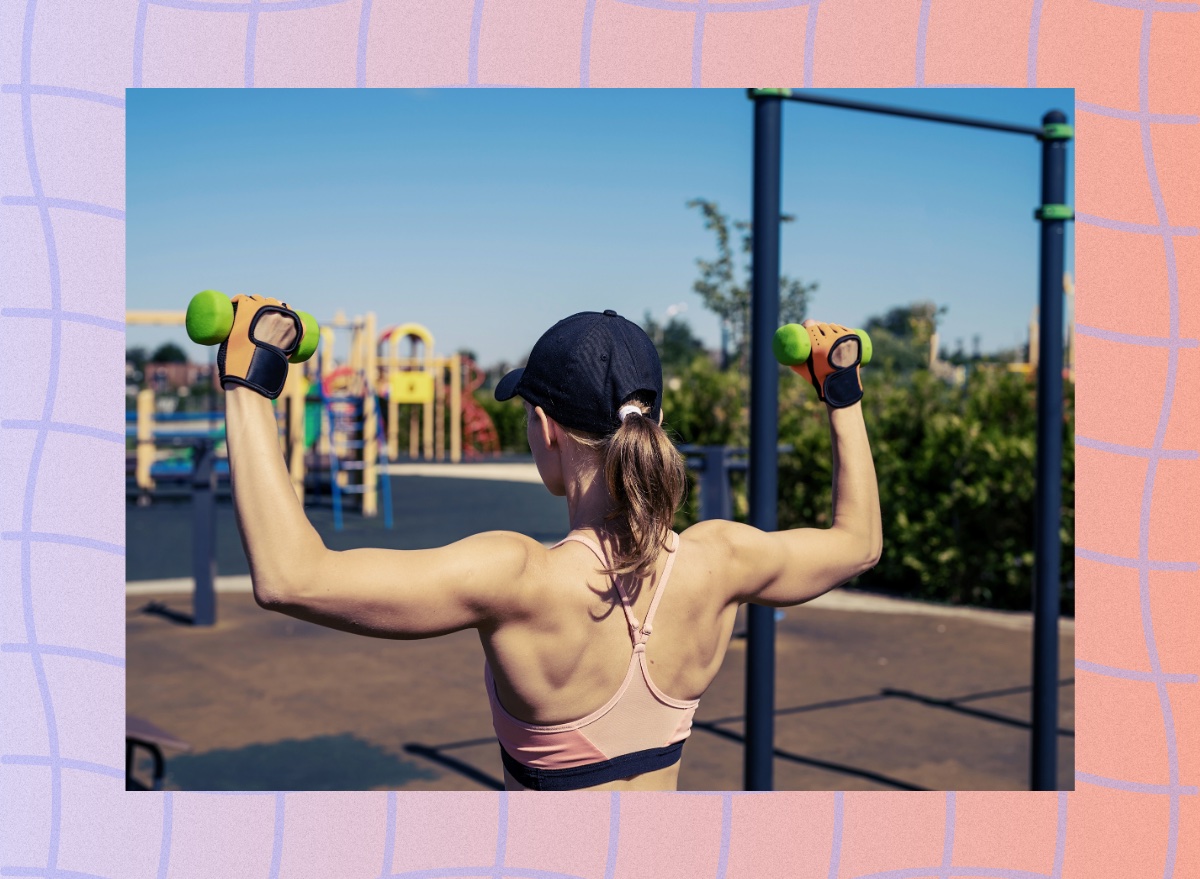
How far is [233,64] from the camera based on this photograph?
2.42 meters

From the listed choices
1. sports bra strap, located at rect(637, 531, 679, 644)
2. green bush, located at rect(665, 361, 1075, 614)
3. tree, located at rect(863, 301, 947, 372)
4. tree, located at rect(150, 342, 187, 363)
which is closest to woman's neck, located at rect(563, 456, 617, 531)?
sports bra strap, located at rect(637, 531, 679, 644)

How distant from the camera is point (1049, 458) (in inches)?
141

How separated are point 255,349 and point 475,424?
2642 centimetres

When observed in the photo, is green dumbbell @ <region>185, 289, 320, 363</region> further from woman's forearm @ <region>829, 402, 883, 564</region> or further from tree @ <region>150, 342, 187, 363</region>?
tree @ <region>150, 342, 187, 363</region>

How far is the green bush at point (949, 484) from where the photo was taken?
8492 mm

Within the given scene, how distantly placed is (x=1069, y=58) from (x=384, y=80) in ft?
4.98

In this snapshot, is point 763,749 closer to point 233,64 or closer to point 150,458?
point 233,64

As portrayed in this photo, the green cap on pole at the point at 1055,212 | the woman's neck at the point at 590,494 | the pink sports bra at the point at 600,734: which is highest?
the green cap on pole at the point at 1055,212

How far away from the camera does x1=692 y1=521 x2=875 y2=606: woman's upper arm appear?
178 cm

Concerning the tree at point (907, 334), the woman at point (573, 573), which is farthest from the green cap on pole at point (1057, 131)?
the tree at point (907, 334)

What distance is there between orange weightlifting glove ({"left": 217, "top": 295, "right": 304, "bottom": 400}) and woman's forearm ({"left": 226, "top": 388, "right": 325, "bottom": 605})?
1.3 inches

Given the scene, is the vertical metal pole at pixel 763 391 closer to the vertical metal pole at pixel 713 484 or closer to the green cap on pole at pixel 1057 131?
the green cap on pole at pixel 1057 131

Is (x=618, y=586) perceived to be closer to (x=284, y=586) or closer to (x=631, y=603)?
(x=631, y=603)

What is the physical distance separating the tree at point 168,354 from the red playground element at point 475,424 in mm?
32931
